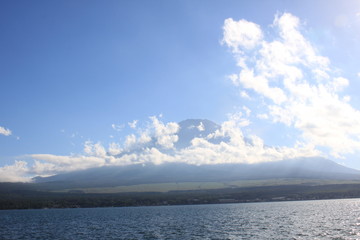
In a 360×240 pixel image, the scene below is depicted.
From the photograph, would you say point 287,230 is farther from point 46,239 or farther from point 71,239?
point 46,239

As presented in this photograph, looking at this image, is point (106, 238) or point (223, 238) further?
point (106, 238)

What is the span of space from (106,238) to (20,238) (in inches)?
871

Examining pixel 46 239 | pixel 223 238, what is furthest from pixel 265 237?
pixel 46 239

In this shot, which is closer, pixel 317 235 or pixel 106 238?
pixel 317 235

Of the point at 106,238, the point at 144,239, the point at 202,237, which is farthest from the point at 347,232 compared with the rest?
the point at 106,238

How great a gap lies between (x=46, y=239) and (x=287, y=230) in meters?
59.7

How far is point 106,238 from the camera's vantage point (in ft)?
242

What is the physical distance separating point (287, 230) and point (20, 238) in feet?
Answer: 219

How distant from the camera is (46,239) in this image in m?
74.5

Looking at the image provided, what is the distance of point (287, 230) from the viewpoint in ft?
253

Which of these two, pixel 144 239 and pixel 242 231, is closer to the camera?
pixel 144 239

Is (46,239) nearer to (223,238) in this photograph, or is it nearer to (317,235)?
(223,238)

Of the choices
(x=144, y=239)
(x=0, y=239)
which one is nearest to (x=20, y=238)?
(x=0, y=239)

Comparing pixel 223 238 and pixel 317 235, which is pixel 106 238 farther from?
pixel 317 235
